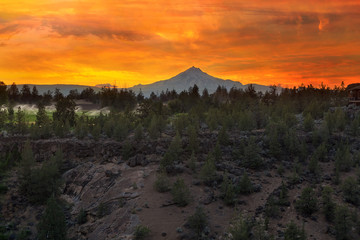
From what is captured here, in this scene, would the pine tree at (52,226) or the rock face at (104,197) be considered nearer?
the pine tree at (52,226)

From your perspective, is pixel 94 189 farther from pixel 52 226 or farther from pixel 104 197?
pixel 52 226

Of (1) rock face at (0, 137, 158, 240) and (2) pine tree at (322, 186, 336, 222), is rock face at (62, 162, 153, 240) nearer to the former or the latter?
(1) rock face at (0, 137, 158, 240)

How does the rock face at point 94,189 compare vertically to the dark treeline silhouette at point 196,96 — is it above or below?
below

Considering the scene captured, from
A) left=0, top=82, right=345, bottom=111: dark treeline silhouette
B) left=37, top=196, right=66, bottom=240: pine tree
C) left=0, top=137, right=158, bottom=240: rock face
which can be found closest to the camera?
left=37, top=196, right=66, bottom=240: pine tree

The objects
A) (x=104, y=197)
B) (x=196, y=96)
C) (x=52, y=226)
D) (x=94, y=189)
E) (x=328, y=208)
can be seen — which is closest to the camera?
(x=52, y=226)

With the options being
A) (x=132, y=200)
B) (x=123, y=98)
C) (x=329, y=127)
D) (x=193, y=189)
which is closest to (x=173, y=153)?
(x=193, y=189)

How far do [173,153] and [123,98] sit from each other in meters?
67.0

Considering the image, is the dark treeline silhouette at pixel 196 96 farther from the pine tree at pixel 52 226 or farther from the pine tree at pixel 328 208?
the pine tree at pixel 328 208

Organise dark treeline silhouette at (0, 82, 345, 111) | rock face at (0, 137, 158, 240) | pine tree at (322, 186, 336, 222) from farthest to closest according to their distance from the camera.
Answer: dark treeline silhouette at (0, 82, 345, 111)
rock face at (0, 137, 158, 240)
pine tree at (322, 186, 336, 222)

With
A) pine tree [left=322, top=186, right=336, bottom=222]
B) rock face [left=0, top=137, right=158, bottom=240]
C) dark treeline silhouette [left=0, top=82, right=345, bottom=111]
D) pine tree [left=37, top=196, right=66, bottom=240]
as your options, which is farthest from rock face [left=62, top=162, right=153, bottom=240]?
dark treeline silhouette [left=0, top=82, right=345, bottom=111]

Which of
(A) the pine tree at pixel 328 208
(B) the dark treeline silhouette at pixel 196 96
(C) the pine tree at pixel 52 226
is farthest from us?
(B) the dark treeline silhouette at pixel 196 96

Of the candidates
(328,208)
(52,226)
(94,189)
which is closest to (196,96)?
(94,189)

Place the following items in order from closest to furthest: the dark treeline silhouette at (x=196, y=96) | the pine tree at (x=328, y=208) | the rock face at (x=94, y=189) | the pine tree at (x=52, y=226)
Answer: the pine tree at (x=52, y=226), the pine tree at (x=328, y=208), the rock face at (x=94, y=189), the dark treeline silhouette at (x=196, y=96)

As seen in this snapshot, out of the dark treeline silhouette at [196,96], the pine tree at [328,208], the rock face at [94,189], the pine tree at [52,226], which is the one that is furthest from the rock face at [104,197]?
the dark treeline silhouette at [196,96]
